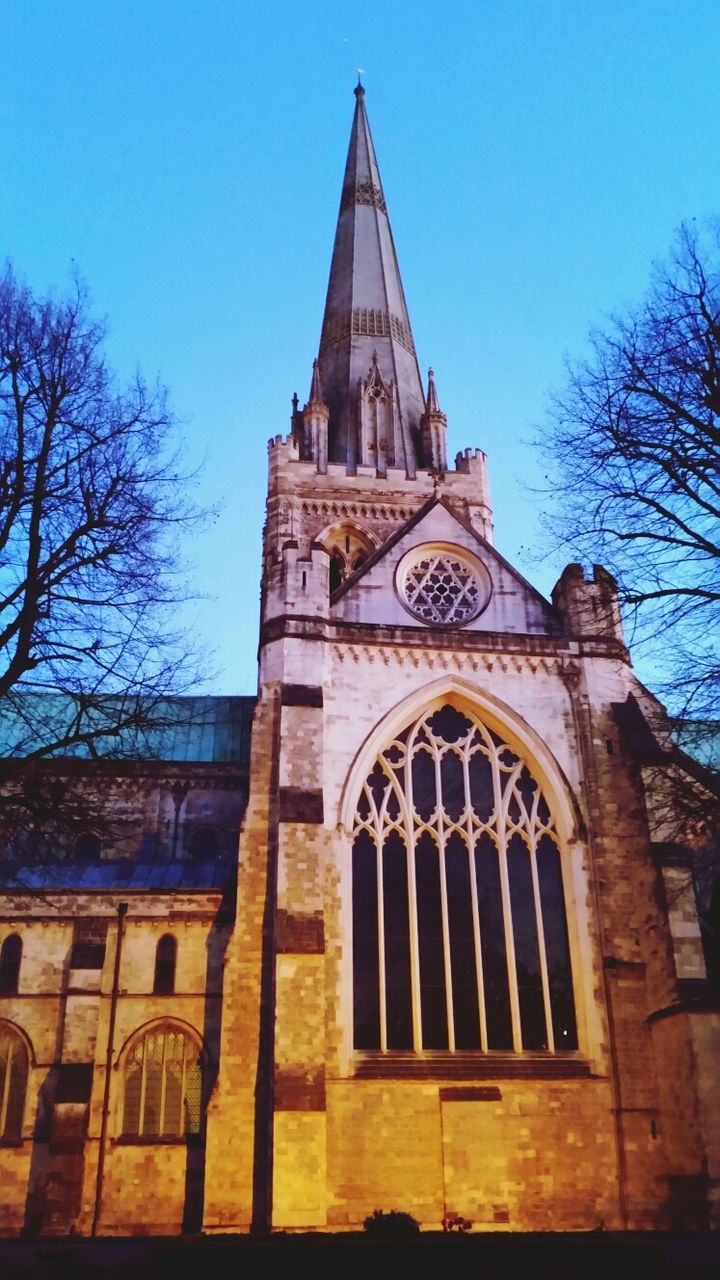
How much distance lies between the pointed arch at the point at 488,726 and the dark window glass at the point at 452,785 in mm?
1003

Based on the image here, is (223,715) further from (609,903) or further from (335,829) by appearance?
(609,903)

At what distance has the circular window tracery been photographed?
21969mm

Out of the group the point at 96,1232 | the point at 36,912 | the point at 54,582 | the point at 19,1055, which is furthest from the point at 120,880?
the point at 54,582

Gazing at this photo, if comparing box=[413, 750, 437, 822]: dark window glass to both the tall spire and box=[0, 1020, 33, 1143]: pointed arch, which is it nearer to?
box=[0, 1020, 33, 1143]: pointed arch

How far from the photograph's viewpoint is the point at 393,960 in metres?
18.0

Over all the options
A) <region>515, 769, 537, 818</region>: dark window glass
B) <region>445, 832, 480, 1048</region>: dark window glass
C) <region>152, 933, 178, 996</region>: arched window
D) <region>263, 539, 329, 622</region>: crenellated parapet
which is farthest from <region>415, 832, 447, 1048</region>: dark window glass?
<region>263, 539, 329, 622</region>: crenellated parapet

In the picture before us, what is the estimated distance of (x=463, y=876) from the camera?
18828mm

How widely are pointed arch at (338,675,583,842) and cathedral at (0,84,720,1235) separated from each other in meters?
0.05

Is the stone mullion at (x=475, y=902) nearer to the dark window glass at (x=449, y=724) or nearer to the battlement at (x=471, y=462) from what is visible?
the dark window glass at (x=449, y=724)

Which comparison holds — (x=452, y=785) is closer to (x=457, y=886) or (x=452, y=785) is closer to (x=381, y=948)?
(x=457, y=886)

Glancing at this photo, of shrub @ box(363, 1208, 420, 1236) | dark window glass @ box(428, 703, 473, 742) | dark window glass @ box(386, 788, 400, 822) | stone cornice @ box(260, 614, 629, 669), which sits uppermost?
stone cornice @ box(260, 614, 629, 669)

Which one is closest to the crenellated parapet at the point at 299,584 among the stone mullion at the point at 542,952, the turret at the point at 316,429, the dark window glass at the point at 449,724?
the dark window glass at the point at 449,724

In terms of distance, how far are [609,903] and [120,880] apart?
9121mm

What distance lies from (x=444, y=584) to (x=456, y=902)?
274 inches
